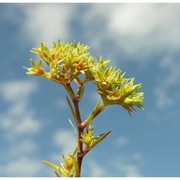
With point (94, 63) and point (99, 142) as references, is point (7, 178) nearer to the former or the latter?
point (99, 142)

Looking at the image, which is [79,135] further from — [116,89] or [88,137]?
[116,89]

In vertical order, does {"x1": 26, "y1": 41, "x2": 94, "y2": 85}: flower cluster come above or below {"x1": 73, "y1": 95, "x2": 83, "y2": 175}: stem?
above

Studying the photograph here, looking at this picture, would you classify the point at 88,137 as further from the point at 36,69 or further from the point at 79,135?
the point at 36,69

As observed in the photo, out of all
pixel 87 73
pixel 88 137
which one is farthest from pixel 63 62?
pixel 88 137

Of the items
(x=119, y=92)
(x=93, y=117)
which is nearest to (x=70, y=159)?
(x=93, y=117)

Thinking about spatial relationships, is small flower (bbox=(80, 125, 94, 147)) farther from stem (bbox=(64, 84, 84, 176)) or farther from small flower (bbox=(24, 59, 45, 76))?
small flower (bbox=(24, 59, 45, 76))

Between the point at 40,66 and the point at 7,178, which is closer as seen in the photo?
the point at 7,178

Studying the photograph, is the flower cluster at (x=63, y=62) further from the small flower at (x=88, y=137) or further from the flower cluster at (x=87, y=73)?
the small flower at (x=88, y=137)

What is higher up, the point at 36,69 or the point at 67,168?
the point at 36,69
